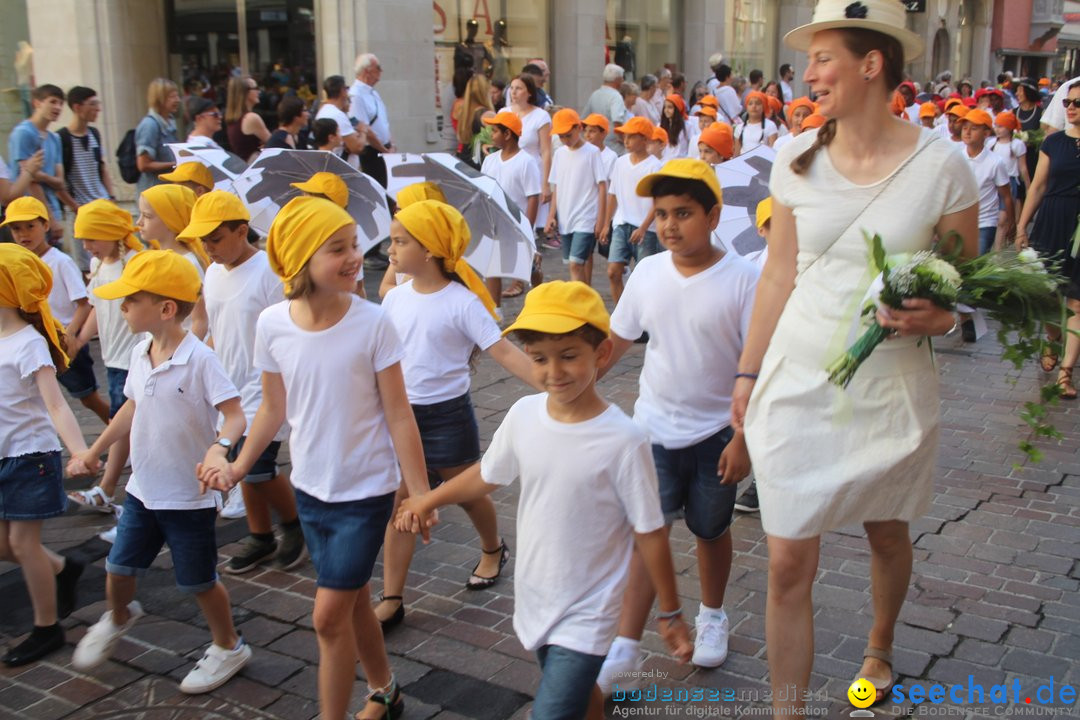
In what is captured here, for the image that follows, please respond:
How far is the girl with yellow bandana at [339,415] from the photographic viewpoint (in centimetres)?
369

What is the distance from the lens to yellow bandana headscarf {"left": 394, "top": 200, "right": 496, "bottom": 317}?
454 cm

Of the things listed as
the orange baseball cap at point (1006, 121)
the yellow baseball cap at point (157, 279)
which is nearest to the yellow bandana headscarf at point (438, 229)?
the yellow baseball cap at point (157, 279)

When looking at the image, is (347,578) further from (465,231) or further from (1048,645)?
(1048,645)

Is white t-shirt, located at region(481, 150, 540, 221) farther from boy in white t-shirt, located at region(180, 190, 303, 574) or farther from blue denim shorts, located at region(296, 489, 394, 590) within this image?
blue denim shorts, located at region(296, 489, 394, 590)

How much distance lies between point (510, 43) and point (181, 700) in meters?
17.3

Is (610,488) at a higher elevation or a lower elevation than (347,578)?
higher

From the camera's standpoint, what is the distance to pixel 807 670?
11.2ft

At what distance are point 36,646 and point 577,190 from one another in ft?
23.0

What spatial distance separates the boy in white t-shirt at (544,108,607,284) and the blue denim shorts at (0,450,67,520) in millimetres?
6579

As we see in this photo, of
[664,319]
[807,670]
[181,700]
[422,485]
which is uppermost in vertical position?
[664,319]

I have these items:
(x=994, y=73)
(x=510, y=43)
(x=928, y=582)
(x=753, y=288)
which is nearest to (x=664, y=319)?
(x=753, y=288)

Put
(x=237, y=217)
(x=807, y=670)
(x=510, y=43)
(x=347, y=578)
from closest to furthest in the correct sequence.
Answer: (x=807, y=670) → (x=347, y=578) → (x=237, y=217) → (x=510, y=43)

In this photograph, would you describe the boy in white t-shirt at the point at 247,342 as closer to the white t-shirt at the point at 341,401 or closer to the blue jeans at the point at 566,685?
the white t-shirt at the point at 341,401

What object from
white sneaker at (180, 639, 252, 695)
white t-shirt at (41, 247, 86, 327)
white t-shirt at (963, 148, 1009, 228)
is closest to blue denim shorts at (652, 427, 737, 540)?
white sneaker at (180, 639, 252, 695)
